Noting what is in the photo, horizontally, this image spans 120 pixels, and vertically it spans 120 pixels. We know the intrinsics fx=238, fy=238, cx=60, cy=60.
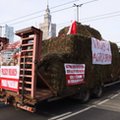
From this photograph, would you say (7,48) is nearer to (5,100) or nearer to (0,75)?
(0,75)

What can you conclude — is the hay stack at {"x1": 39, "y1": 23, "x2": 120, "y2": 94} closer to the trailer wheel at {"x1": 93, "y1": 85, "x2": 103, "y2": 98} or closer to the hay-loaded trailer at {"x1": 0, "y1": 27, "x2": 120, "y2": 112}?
the hay-loaded trailer at {"x1": 0, "y1": 27, "x2": 120, "y2": 112}

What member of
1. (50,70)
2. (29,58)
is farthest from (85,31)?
(29,58)

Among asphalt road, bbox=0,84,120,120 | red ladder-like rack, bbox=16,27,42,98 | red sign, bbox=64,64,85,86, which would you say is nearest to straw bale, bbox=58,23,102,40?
red sign, bbox=64,64,85,86

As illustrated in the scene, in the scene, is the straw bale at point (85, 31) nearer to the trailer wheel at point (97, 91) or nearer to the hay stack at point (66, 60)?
the hay stack at point (66, 60)

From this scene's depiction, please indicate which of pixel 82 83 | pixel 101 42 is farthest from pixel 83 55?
pixel 101 42

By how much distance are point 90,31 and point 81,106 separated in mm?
4232

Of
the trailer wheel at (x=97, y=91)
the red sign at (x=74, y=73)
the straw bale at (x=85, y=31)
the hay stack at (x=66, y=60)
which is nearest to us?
the hay stack at (x=66, y=60)

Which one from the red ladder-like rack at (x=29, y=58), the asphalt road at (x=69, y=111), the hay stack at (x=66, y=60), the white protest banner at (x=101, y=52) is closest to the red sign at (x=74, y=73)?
the hay stack at (x=66, y=60)

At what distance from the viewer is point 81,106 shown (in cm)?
977

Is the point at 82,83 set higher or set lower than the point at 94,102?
higher

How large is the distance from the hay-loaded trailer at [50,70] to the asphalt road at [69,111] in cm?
45

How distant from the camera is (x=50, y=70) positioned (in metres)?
8.52

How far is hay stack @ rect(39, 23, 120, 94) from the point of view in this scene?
8469 mm

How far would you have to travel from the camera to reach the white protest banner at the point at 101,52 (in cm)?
1081
